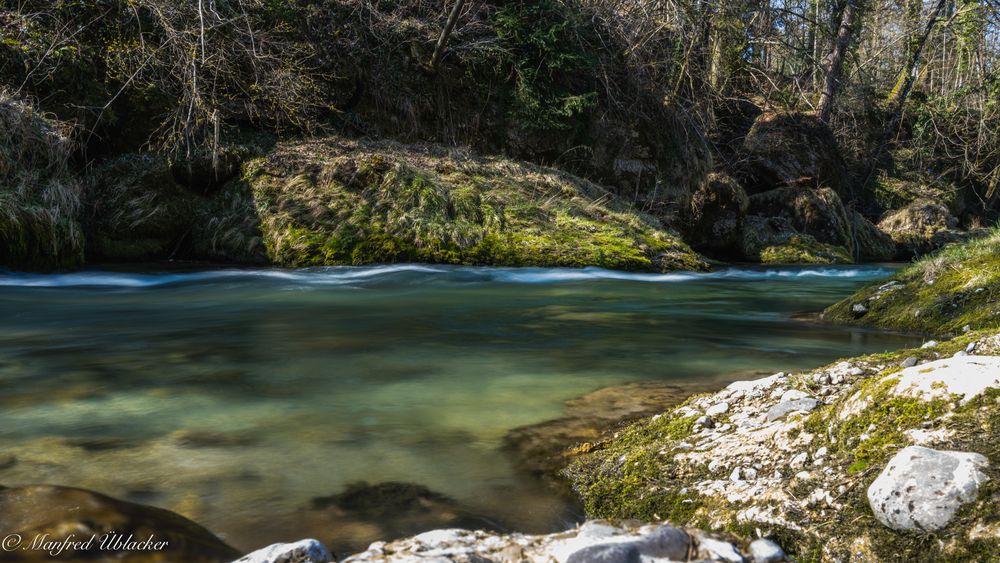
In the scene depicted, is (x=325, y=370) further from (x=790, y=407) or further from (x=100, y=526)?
(x=790, y=407)

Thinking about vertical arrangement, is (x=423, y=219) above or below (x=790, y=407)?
above

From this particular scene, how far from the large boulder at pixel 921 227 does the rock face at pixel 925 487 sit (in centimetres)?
1835

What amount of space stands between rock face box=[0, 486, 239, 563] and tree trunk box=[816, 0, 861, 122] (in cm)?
1859

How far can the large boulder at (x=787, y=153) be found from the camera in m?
16.7

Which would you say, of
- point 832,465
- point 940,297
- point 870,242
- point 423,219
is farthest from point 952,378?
point 870,242

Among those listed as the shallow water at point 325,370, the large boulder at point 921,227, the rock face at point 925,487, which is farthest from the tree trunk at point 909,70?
the rock face at point 925,487

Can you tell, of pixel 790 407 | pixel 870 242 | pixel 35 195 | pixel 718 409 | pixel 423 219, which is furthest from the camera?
pixel 870 242

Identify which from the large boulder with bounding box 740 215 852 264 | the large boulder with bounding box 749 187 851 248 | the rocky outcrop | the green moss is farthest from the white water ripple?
the large boulder with bounding box 749 187 851 248

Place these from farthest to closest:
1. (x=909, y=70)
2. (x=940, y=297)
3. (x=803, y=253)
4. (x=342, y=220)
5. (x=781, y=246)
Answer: (x=909, y=70) → (x=781, y=246) → (x=803, y=253) → (x=342, y=220) → (x=940, y=297)

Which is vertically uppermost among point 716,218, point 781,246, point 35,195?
point 35,195

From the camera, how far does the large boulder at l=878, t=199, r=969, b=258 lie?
18.0 meters

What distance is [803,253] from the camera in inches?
531

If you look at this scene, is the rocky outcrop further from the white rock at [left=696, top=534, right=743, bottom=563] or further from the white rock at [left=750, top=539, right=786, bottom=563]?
the white rock at [left=696, top=534, right=743, bottom=563]

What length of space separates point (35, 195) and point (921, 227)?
67.7 ft
